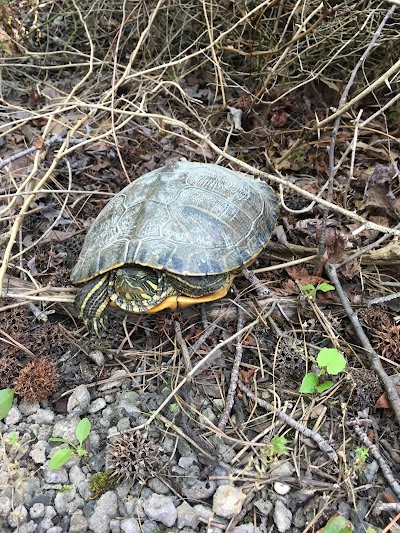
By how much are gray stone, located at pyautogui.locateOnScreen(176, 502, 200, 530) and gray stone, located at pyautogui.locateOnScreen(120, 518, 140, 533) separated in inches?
6.2

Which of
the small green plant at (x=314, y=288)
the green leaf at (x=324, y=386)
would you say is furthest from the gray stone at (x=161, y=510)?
the small green plant at (x=314, y=288)

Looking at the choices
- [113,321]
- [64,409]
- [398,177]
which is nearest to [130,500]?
[64,409]

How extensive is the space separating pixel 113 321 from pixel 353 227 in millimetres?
1584

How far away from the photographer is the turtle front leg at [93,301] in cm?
219

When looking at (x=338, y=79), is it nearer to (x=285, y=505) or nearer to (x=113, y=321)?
(x=113, y=321)

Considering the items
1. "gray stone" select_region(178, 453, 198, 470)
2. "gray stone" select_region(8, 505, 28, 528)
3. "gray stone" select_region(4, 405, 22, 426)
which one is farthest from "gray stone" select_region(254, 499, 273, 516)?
"gray stone" select_region(4, 405, 22, 426)

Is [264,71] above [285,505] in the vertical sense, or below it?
above

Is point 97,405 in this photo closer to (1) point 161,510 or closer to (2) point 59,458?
(2) point 59,458

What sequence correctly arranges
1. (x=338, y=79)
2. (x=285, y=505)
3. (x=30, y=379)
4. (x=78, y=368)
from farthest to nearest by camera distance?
(x=338, y=79) < (x=78, y=368) < (x=30, y=379) < (x=285, y=505)

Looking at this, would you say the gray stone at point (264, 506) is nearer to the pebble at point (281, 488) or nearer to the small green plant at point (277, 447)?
the pebble at point (281, 488)

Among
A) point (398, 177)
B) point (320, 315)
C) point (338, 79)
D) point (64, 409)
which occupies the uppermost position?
point (338, 79)

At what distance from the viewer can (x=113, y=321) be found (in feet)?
7.68

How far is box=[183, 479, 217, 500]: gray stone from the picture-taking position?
1.69m

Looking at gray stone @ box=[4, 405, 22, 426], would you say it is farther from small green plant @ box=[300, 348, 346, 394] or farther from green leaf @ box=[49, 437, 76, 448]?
small green plant @ box=[300, 348, 346, 394]
